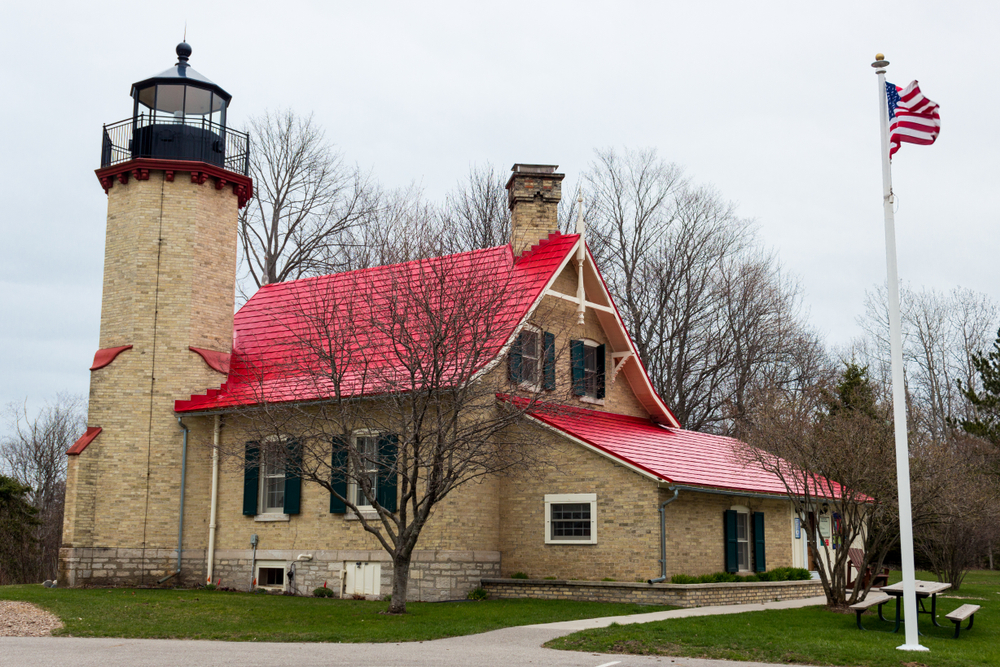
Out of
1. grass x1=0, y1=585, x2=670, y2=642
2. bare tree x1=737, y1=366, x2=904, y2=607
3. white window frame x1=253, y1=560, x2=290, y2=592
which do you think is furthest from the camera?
white window frame x1=253, y1=560, x2=290, y2=592

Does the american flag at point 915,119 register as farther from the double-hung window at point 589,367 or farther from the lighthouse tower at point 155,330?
the lighthouse tower at point 155,330

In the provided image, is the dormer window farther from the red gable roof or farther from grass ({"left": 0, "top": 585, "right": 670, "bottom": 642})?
grass ({"left": 0, "top": 585, "right": 670, "bottom": 642})

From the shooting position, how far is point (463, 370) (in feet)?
51.0

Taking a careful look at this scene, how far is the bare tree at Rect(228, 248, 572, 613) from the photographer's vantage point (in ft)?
50.4

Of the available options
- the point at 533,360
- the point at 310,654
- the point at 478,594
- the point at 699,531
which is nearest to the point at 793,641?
the point at 310,654

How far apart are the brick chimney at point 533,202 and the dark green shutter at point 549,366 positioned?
281cm

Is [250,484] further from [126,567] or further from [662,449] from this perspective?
[662,449]

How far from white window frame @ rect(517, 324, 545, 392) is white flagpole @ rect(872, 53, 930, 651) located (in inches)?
257

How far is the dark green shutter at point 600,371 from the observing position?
72.9 feet

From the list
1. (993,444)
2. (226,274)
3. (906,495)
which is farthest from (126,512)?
(993,444)

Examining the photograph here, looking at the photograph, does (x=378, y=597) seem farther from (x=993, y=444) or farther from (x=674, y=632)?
(x=993, y=444)

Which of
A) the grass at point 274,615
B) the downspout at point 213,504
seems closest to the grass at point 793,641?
the grass at point 274,615

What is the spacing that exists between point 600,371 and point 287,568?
8.60 m

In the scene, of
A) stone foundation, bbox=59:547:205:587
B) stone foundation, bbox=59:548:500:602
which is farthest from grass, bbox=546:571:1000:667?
stone foundation, bbox=59:547:205:587
